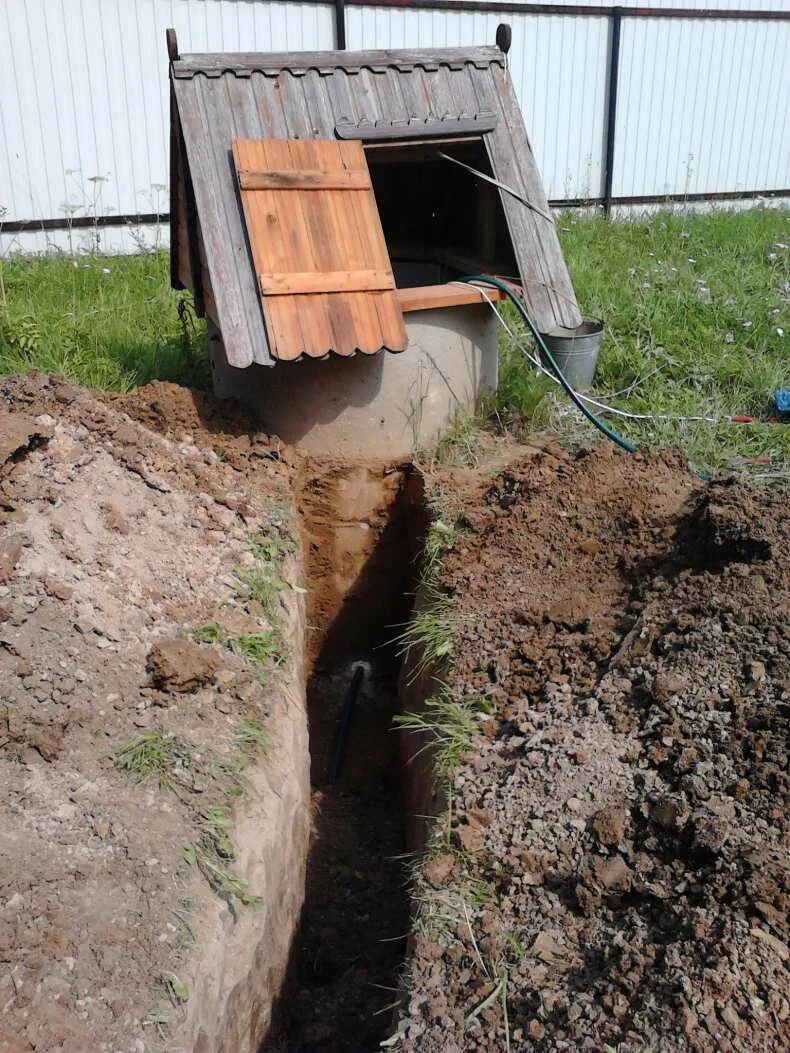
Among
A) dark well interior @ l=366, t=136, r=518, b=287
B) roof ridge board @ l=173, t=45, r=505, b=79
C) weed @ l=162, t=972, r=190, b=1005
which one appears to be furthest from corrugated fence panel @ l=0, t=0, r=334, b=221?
weed @ l=162, t=972, r=190, b=1005

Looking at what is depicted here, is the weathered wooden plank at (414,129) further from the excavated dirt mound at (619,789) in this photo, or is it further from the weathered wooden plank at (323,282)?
the excavated dirt mound at (619,789)

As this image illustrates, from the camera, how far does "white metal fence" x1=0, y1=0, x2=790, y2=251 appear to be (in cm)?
810

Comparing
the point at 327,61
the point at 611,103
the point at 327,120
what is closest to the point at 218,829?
the point at 327,120

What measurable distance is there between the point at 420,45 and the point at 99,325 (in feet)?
16.0

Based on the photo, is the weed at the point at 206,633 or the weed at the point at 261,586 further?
the weed at the point at 261,586

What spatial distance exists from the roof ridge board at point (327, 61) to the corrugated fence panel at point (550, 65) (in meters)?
4.18

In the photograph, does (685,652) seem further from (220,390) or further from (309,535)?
(220,390)

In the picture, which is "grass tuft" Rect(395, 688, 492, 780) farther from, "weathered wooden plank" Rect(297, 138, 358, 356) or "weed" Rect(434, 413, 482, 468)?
"weathered wooden plank" Rect(297, 138, 358, 356)

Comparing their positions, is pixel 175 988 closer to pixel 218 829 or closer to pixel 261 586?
pixel 218 829

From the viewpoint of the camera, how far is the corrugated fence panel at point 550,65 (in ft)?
29.7

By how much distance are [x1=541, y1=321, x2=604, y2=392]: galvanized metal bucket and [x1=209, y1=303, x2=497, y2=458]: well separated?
48 centimetres

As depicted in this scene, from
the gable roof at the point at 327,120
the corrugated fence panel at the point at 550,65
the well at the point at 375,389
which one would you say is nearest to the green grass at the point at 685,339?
the well at the point at 375,389

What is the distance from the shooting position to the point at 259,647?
3.70 metres

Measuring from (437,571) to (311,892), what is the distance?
147 cm
